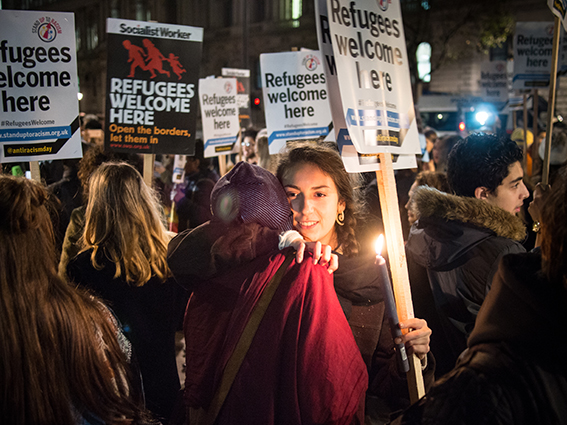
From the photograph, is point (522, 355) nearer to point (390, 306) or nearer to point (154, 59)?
point (390, 306)

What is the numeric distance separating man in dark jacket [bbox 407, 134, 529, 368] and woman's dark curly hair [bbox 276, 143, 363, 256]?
357 millimetres

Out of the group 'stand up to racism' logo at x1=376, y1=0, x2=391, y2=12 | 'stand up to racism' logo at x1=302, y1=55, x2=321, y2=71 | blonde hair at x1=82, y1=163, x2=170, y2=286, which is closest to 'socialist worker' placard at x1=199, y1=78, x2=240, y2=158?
'stand up to racism' logo at x1=302, y1=55, x2=321, y2=71

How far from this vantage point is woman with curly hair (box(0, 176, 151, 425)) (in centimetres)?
133

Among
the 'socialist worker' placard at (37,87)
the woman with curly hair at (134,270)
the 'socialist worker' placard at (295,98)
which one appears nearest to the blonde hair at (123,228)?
Result: the woman with curly hair at (134,270)

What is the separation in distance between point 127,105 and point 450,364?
133 inches

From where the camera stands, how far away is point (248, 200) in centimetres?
184

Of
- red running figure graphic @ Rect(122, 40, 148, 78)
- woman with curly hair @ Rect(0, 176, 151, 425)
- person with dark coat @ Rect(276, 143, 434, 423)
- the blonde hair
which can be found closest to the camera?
woman with curly hair @ Rect(0, 176, 151, 425)

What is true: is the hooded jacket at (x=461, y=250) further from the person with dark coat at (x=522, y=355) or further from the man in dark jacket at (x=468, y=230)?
the person with dark coat at (x=522, y=355)

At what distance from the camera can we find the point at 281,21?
101 feet

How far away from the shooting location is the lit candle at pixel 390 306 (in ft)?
5.51

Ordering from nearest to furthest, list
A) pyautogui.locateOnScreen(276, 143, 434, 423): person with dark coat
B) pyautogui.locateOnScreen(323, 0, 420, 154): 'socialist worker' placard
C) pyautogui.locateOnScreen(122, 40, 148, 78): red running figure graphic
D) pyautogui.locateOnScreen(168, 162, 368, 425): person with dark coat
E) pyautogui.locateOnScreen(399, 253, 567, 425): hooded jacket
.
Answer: pyautogui.locateOnScreen(399, 253, 567, 425): hooded jacket → pyautogui.locateOnScreen(168, 162, 368, 425): person with dark coat → pyautogui.locateOnScreen(276, 143, 434, 423): person with dark coat → pyautogui.locateOnScreen(323, 0, 420, 154): 'socialist worker' placard → pyautogui.locateOnScreen(122, 40, 148, 78): red running figure graphic

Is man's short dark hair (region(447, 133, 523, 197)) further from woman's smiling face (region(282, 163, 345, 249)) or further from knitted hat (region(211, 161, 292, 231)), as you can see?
knitted hat (region(211, 161, 292, 231))

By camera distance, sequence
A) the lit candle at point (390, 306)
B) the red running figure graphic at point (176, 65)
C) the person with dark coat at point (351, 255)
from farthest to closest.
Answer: the red running figure graphic at point (176, 65) < the person with dark coat at point (351, 255) < the lit candle at point (390, 306)

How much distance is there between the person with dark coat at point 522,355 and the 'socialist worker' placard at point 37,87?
11.7 ft
